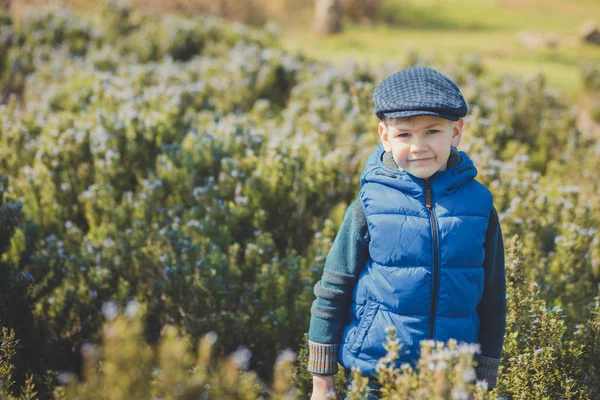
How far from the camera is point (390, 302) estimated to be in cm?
202

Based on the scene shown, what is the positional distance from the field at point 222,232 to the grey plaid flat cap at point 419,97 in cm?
79

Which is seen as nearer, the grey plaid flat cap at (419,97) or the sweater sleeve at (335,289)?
the grey plaid flat cap at (419,97)

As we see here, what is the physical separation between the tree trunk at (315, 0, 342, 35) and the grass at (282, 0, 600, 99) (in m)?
0.27

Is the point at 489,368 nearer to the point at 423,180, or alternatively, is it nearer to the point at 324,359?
the point at 324,359

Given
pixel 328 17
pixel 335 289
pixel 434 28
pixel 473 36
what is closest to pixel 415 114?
pixel 335 289

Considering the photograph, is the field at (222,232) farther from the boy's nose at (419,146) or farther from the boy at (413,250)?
the boy's nose at (419,146)

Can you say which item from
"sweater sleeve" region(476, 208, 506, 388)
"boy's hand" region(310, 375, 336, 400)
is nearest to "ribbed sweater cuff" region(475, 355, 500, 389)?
"sweater sleeve" region(476, 208, 506, 388)

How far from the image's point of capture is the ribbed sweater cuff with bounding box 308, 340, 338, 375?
83.3 inches

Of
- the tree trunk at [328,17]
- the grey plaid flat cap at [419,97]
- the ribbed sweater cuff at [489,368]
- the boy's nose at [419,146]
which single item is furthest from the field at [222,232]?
the tree trunk at [328,17]

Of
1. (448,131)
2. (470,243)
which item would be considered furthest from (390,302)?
(448,131)

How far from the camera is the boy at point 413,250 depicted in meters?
1.99

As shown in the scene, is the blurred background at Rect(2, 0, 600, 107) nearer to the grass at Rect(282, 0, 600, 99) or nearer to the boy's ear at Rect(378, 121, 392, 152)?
the grass at Rect(282, 0, 600, 99)

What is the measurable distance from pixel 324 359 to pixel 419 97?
1002mm

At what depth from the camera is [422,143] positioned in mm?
2002
